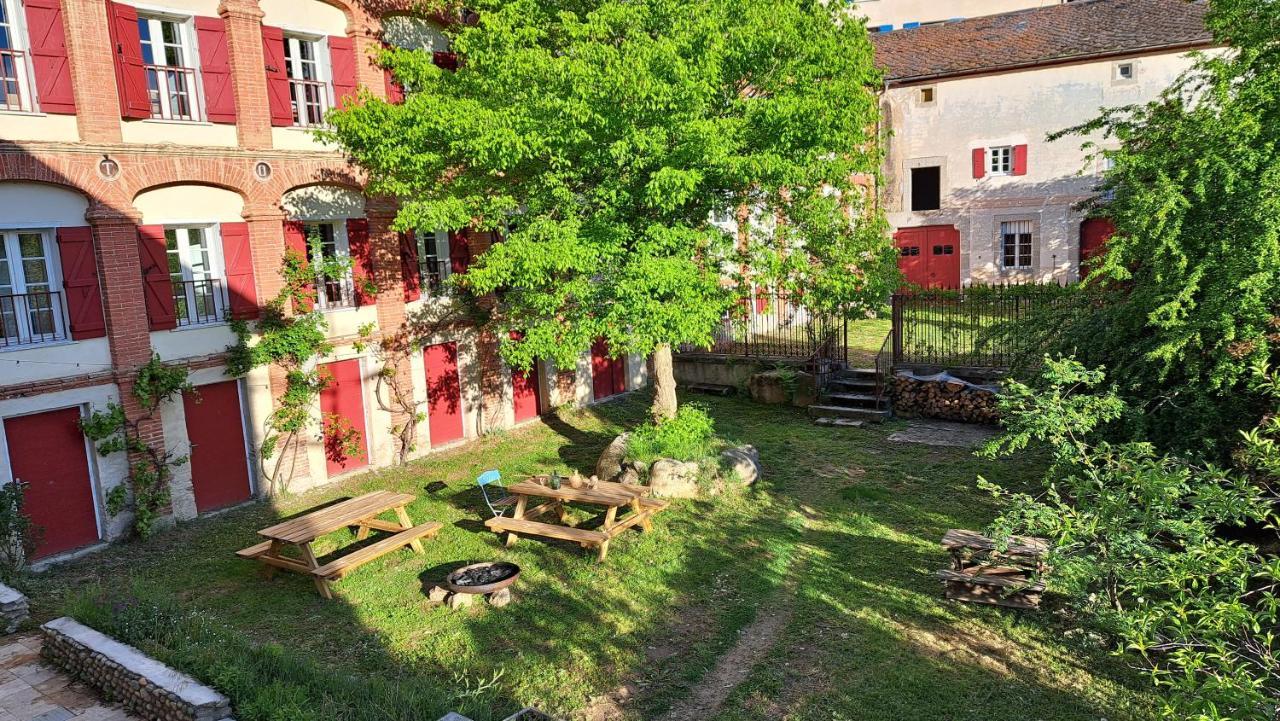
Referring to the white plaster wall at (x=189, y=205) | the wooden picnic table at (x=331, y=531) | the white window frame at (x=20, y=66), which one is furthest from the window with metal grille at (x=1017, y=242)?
the white window frame at (x=20, y=66)

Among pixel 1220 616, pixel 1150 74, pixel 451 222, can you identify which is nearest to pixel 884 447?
pixel 451 222

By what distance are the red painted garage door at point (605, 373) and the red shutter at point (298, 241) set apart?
22.7 ft

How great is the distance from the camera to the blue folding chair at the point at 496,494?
38.1 feet

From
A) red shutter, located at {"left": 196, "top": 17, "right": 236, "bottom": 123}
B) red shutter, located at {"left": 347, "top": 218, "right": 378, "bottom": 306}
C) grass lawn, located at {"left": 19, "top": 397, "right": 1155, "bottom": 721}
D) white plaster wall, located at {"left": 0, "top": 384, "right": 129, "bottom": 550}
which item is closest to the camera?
grass lawn, located at {"left": 19, "top": 397, "right": 1155, "bottom": 721}

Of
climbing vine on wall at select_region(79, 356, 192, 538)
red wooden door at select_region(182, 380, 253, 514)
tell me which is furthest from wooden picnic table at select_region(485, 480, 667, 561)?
climbing vine on wall at select_region(79, 356, 192, 538)

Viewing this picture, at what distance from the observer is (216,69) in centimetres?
1266

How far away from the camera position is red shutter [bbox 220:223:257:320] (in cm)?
1302

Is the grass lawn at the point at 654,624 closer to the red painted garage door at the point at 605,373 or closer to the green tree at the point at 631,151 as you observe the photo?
the green tree at the point at 631,151

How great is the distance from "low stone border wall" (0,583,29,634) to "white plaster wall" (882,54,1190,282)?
26513 millimetres

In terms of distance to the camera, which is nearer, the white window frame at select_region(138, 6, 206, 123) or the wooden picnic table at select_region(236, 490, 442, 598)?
the wooden picnic table at select_region(236, 490, 442, 598)

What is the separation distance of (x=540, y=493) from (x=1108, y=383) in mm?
7465

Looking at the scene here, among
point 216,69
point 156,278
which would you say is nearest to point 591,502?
point 156,278

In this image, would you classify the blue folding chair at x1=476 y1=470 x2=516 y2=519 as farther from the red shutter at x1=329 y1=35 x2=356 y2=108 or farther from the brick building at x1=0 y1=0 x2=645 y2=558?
the red shutter at x1=329 y1=35 x2=356 y2=108

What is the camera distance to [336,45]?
559 inches
